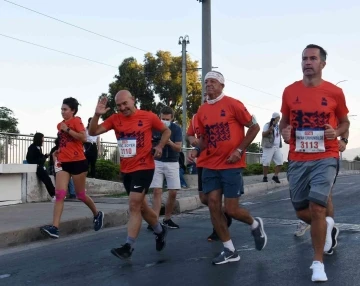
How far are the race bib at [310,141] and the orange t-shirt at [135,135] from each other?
6.07 ft

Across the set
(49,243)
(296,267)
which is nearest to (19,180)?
(49,243)

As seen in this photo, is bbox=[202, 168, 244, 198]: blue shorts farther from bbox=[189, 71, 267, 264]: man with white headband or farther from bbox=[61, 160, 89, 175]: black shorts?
bbox=[61, 160, 89, 175]: black shorts

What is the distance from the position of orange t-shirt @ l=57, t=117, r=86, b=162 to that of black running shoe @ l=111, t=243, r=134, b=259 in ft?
7.45

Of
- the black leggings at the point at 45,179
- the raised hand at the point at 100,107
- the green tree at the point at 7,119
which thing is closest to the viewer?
the raised hand at the point at 100,107

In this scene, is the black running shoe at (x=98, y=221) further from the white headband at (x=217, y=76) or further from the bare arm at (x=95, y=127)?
the white headband at (x=217, y=76)

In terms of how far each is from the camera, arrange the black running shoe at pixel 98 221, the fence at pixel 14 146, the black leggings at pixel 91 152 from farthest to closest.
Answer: the fence at pixel 14 146 < the black leggings at pixel 91 152 < the black running shoe at pixel 98 221

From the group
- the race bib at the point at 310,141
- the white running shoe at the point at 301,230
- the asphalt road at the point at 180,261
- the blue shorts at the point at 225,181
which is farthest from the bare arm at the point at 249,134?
the white running shoe at the point at 301,230

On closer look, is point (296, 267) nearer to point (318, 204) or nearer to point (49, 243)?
point (318, 204)

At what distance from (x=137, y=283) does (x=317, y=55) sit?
262 cm

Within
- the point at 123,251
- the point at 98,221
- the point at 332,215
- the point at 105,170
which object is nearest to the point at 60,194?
the point at 98,221

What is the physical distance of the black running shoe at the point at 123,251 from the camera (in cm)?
601

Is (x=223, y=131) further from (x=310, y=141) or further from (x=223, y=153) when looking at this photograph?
(x=310, y=141)

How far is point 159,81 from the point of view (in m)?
41.6

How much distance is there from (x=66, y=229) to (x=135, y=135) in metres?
2.79
